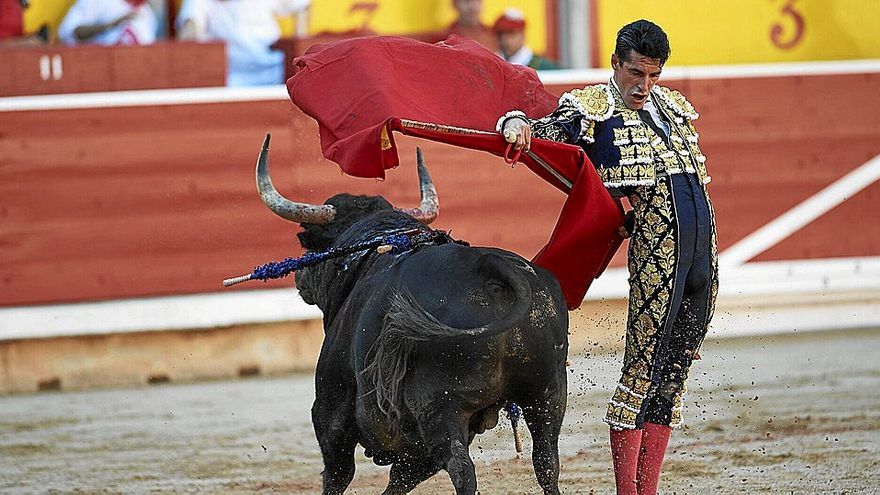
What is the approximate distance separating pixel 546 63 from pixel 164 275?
7.19 feet

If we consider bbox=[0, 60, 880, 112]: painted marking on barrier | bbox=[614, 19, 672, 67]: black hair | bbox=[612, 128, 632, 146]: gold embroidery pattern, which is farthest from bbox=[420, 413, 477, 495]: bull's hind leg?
bbox=[0, 60, 880, 112]: painted marking on barrier

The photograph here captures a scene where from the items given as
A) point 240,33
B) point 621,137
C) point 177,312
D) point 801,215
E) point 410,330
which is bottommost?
point 177,312

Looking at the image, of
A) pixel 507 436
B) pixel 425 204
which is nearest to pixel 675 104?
pixel 425 204

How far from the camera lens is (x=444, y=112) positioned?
3.56 metres

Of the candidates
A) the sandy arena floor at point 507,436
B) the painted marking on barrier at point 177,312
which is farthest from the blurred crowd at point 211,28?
the sandy arena floor at point 507,436

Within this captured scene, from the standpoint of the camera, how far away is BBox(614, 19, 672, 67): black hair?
3.35 meters

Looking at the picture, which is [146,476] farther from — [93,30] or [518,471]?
[93,30]

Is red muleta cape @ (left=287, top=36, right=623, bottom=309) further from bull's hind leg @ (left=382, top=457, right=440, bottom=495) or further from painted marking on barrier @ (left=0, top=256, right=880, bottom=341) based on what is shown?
painted marking on barrier @ (left=0, top=256, right=880, bottom=341)

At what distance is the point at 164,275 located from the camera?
23.0 feet

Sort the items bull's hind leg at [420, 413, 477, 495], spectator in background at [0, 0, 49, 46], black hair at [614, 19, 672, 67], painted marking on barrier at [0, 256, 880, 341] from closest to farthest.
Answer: bull's hind leg at [420, 413, 477, 495] < black hair at [614, 19, 672, 67] < painted marking on barrier at [0, 256, 880, 341] < spectator in background at [0, 0, 49, 46]

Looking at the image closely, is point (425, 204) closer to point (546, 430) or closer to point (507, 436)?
point (546, 430)

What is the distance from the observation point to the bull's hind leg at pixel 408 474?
3566 millimetres

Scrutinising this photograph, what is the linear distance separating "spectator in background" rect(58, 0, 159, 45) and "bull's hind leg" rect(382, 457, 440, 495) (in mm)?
4087

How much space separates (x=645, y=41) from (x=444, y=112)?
1.71 ft
